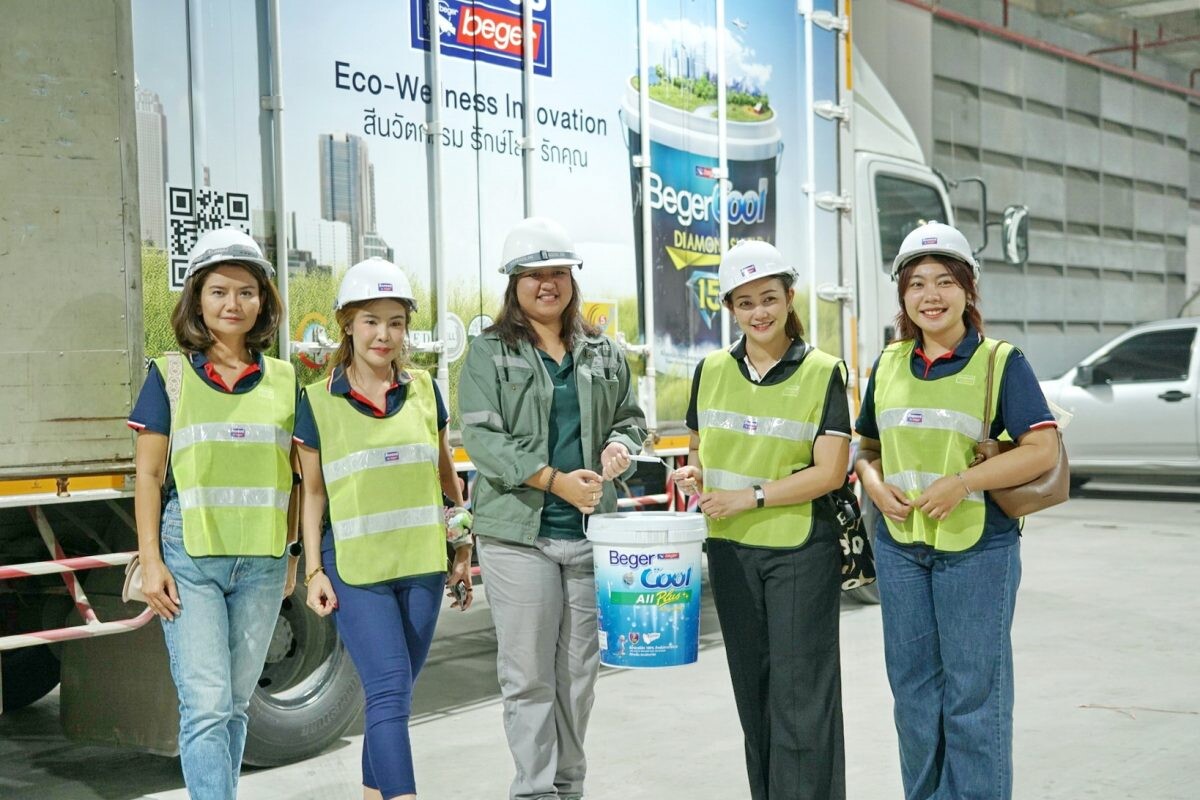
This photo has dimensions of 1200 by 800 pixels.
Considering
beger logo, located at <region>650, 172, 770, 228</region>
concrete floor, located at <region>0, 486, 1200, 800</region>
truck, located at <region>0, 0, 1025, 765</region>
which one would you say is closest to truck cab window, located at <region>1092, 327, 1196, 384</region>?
concrete floor, located at <region>0, 486, 1200, 800</region>

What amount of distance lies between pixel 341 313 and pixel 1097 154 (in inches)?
803

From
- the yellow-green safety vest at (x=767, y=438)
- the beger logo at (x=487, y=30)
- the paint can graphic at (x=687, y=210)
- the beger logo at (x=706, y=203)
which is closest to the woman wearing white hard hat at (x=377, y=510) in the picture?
the yellow-green safety vest at (x=767, y=438)

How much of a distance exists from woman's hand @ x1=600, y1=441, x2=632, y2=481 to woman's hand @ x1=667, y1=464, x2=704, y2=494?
0.15 metres

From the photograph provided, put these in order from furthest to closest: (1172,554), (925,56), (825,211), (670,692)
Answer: (925,56) → (1172,554) → (825,211) → (670,692)

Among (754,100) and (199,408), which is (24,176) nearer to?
(199,408)

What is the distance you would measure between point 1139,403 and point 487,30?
10364 millimetres

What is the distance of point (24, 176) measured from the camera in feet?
13.8

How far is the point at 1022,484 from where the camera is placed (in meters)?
3.64

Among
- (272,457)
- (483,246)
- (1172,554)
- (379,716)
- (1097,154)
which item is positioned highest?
(1097,154)

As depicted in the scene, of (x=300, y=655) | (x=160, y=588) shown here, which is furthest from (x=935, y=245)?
(x=300, y=655)

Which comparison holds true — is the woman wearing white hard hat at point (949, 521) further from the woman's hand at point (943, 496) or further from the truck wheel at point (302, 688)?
the truck wheel at point (302, 688)

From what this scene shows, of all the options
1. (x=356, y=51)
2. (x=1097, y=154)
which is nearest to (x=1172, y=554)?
(x=356, y=51)

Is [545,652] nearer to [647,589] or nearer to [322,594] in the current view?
[647,589]

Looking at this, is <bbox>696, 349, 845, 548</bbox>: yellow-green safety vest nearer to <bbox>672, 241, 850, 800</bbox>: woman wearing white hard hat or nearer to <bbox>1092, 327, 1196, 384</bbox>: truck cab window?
<bbox>672, 241, 850, 800</bbox>: woman wearing white hard hat
